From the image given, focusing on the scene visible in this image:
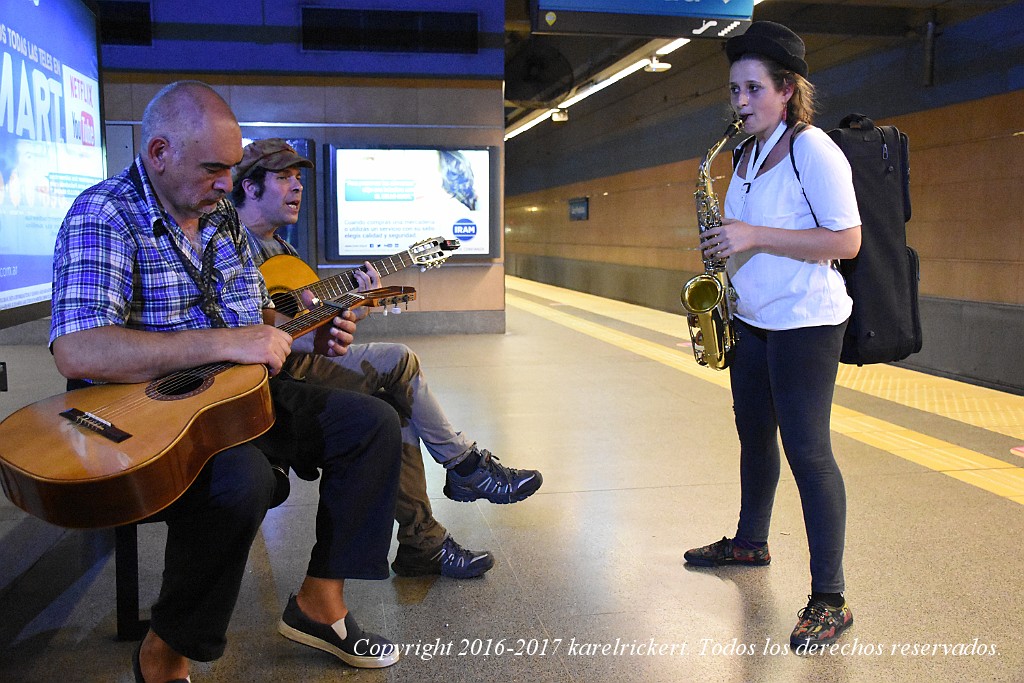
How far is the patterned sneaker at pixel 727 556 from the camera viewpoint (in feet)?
9.53

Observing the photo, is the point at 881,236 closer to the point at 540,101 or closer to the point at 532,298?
the point at 540,101

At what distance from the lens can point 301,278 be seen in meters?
3.01

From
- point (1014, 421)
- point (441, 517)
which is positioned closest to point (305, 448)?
point (441, 517)

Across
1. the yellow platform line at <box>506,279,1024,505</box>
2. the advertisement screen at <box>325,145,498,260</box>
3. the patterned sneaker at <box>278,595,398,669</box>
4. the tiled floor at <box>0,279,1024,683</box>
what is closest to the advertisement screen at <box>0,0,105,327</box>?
the tiled floor at <box>0,279,1024,683</box>

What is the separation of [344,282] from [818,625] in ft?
6.09

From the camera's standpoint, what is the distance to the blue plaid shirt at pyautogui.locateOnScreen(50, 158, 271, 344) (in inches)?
74.7

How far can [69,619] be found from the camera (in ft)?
8.18

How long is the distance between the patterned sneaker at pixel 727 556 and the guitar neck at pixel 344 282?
1.50 meters

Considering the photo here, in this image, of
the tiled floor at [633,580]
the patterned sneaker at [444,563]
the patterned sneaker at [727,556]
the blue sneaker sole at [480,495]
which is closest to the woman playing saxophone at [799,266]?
the tiled floor at [633,580]

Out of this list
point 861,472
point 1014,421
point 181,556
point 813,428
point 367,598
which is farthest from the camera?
point 1014,421

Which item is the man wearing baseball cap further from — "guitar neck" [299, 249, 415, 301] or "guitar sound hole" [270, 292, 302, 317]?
"guitar sound hole" [270, 292, 302, 317]

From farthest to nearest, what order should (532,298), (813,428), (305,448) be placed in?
(532,298) → (813,428) → (305,448)

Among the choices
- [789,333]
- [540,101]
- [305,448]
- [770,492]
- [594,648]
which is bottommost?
[594,648]

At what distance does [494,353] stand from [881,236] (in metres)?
5.56
